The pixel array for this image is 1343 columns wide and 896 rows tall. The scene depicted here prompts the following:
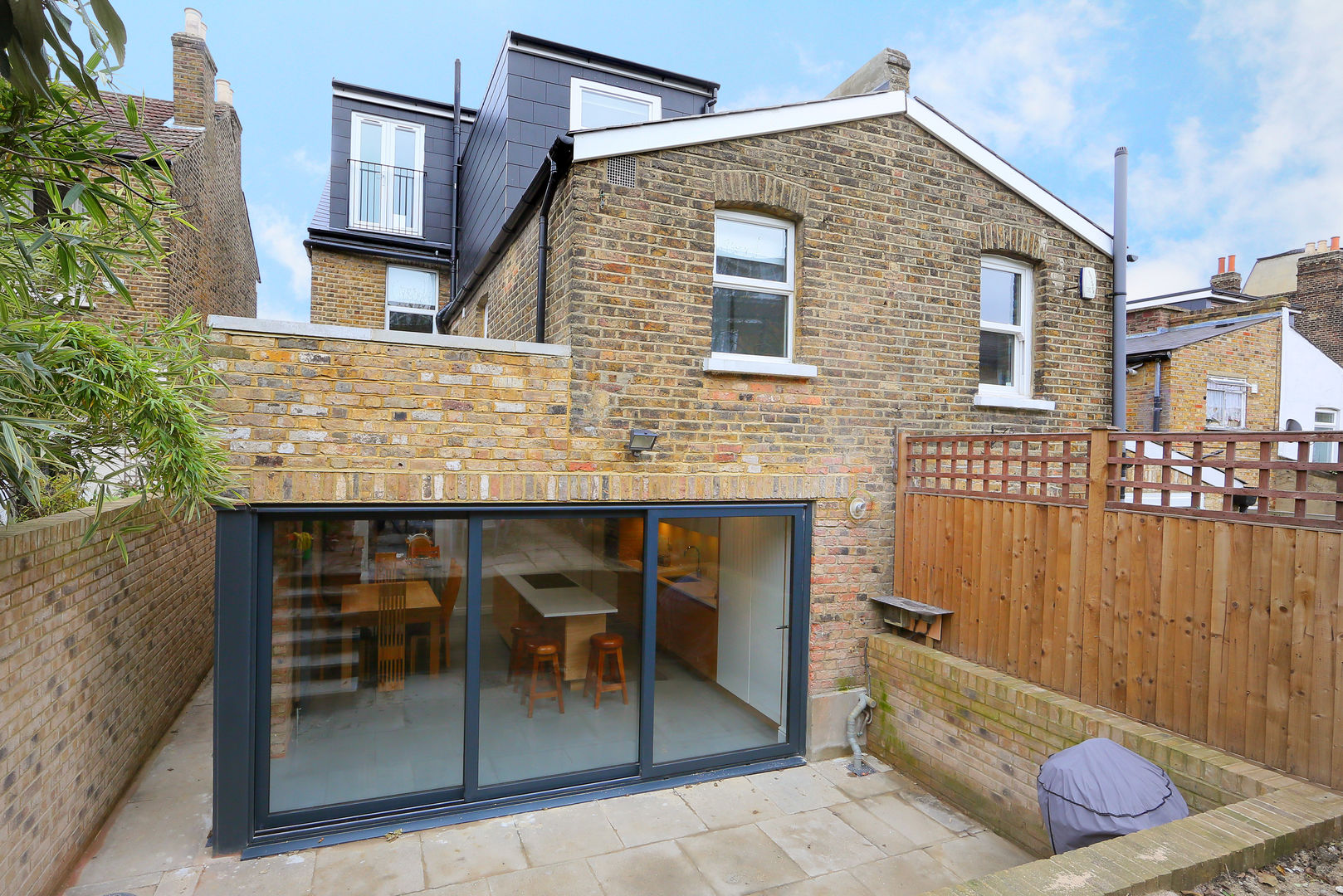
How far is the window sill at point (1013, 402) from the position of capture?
21.2 feet

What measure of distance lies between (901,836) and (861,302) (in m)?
4.32

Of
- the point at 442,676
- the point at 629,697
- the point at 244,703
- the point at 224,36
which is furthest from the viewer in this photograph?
the point at 224,36

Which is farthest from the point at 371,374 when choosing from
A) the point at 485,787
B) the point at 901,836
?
the point at 901,836

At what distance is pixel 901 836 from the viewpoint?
475cm

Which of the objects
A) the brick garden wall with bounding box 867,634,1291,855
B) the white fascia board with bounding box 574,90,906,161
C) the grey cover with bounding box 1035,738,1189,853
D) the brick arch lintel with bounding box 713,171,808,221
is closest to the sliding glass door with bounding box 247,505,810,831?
the brick garden wall with bounding box 867,634,1291,855

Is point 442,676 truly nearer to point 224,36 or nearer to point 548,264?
point 548,264

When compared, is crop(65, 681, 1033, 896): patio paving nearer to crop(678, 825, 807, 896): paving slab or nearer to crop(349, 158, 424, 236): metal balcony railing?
crop(678, 825, 807, 896): paving slab

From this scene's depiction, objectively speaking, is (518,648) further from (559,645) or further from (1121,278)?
(1121,278)

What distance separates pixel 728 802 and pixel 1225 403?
12149 millimetres

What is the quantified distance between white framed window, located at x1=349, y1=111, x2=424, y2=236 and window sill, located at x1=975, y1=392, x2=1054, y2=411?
10159 millimetres

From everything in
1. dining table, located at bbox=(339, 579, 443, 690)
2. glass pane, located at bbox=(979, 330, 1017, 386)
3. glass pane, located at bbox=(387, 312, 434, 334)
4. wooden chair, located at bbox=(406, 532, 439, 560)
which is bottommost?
dining table, located at bbox=(339, 579, 443, 690)

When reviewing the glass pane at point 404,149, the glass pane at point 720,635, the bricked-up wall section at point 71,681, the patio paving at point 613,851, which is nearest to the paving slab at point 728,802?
the patio paving at point 613,851

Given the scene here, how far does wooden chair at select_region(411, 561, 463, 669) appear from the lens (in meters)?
5.01

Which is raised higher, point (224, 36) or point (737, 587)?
point (224, 36)
